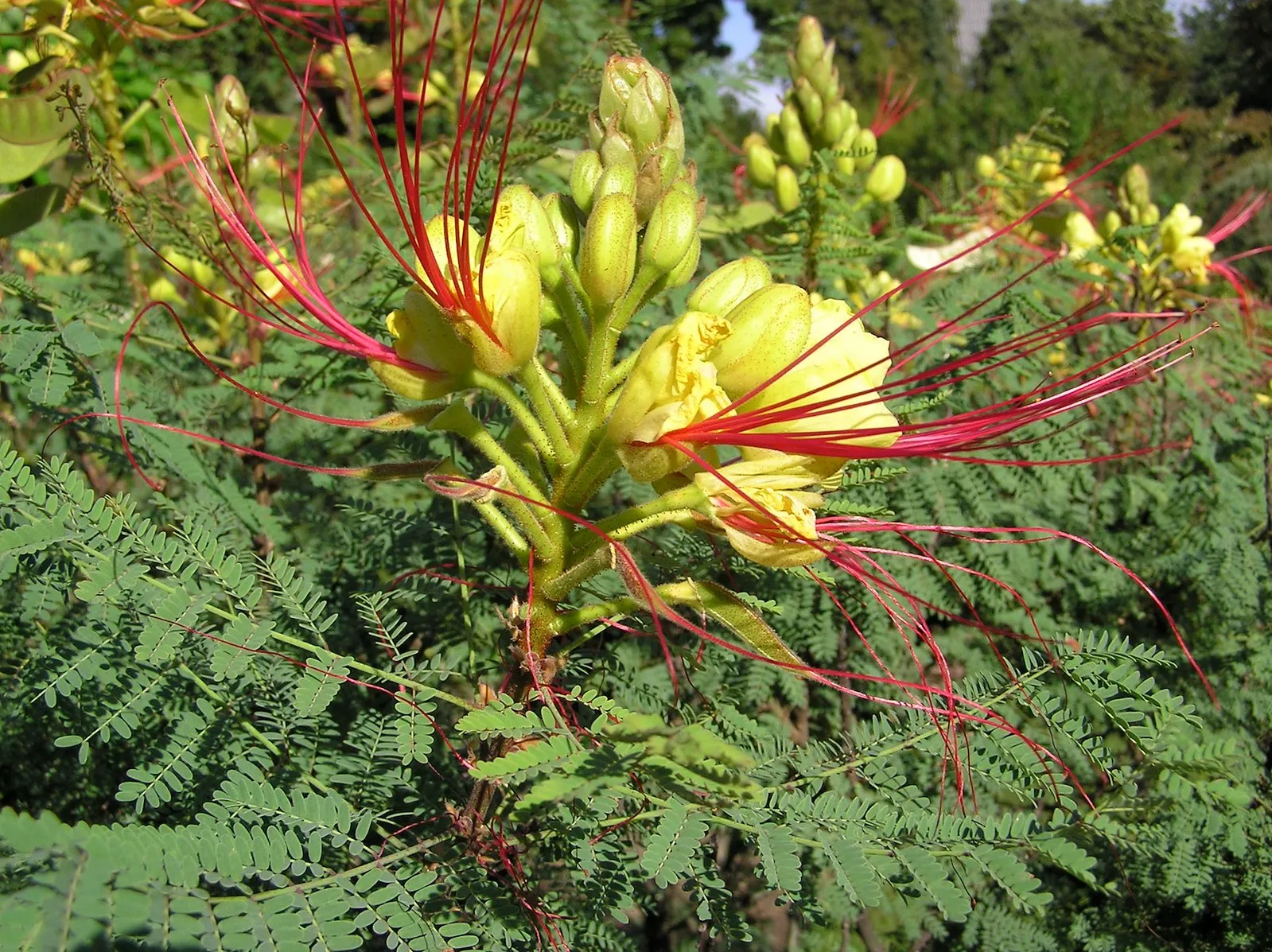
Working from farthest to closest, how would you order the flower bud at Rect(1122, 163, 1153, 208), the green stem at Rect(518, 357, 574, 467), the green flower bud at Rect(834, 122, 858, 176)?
the flower bud at Rect(1122, 163, 1153, 208) < the green flower bud at Rect(834, 122, 858, 176) < the green stem at Rect(518, 357, 574, 467)

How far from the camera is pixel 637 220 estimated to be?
131 cm

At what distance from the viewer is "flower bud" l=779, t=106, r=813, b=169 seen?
8.95ft

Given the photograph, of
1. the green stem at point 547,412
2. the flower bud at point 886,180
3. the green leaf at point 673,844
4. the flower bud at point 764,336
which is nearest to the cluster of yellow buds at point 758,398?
the flower bud at point 764,336

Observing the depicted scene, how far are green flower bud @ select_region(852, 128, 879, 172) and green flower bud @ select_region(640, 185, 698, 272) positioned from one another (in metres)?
1.36

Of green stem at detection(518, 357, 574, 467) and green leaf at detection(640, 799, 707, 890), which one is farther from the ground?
green stem at detection(518, 357, 574, 467)

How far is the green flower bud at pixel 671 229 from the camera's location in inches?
49.6

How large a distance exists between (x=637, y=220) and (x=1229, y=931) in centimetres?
180

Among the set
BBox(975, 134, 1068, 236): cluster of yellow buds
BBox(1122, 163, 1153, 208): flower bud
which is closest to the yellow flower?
BBox(975, 134, 1068, 236): cluster of yellow buds

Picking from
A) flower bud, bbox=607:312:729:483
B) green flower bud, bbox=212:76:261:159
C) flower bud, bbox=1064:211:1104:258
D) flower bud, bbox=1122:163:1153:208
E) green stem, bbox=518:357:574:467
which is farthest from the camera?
flower bud, bbox=1122:163:1153:208

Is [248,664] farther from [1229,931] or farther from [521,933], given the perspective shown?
[1229,931]

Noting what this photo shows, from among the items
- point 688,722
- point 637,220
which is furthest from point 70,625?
point 637,220

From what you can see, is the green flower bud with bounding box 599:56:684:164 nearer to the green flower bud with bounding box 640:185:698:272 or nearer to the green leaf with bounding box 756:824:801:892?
the green flower bud with bounding box 640:185:698:272

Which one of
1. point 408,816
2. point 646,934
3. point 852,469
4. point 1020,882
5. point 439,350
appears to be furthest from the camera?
point 646,934

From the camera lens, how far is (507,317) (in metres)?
1.19
